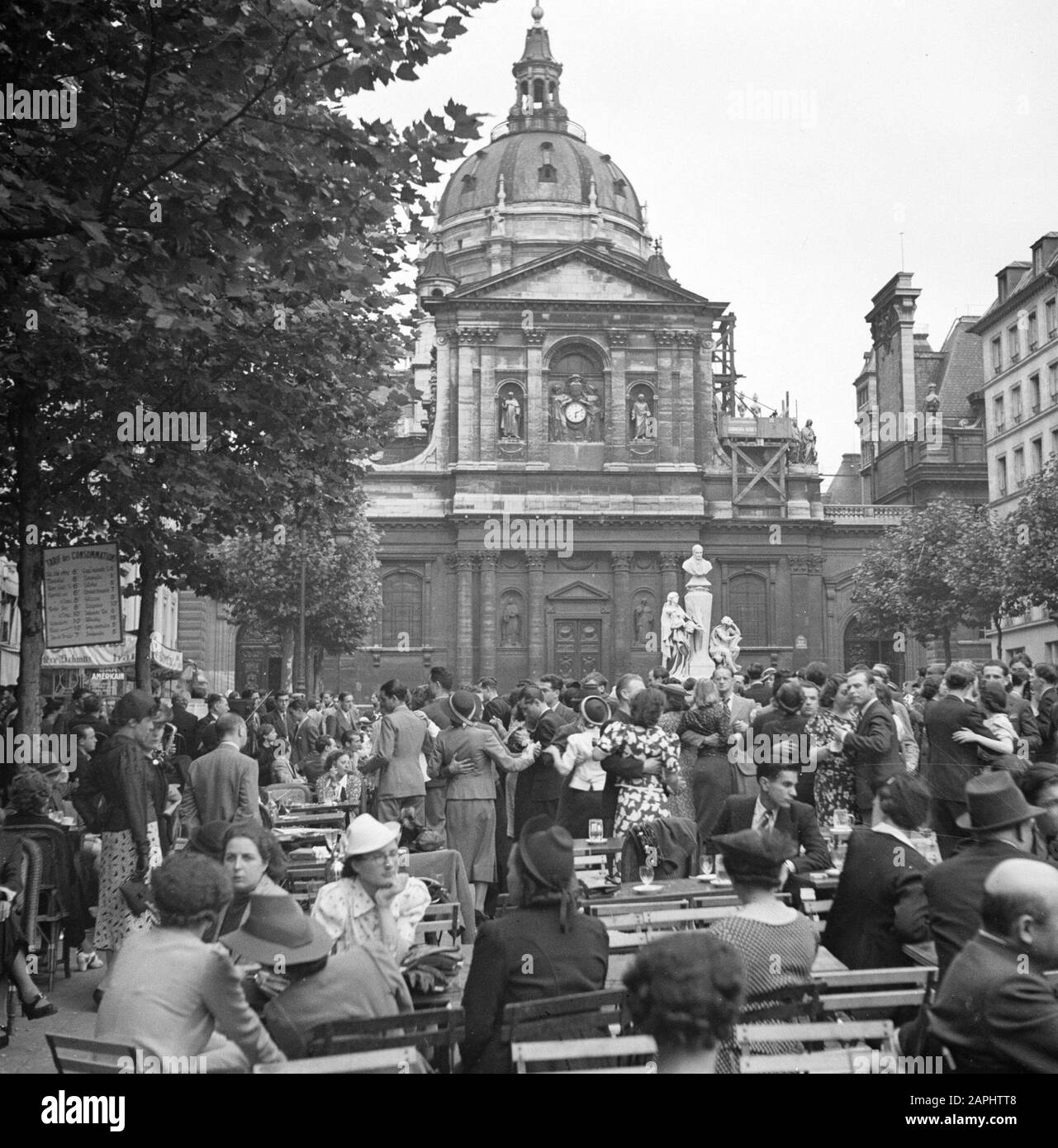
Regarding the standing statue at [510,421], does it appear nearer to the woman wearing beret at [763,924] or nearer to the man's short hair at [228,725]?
the man's short hair at [228,725]

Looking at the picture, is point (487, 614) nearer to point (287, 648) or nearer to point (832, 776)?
point (287, 648)

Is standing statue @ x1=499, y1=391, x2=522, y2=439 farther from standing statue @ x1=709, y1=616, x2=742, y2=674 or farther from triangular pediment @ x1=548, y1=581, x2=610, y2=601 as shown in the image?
standing statue @ x1=709, y1=616, x2=742, y2=674

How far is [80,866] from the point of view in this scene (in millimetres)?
10766

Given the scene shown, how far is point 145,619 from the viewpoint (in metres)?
19.4

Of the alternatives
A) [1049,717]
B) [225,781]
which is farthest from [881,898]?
[1049,717]

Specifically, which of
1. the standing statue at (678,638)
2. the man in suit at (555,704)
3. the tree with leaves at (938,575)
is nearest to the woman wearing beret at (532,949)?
the man in suit at (555,704)

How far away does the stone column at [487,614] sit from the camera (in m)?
53.0

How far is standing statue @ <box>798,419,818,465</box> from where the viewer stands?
57.2 meters

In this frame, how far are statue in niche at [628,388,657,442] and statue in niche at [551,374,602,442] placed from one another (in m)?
1.30

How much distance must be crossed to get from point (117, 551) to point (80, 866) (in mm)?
4133

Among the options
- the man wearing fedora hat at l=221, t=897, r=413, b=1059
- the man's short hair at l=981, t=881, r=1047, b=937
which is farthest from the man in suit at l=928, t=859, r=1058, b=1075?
the man wearing fedora hat at l=221, t=897, r=413, b=1059

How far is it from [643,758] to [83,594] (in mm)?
6567
